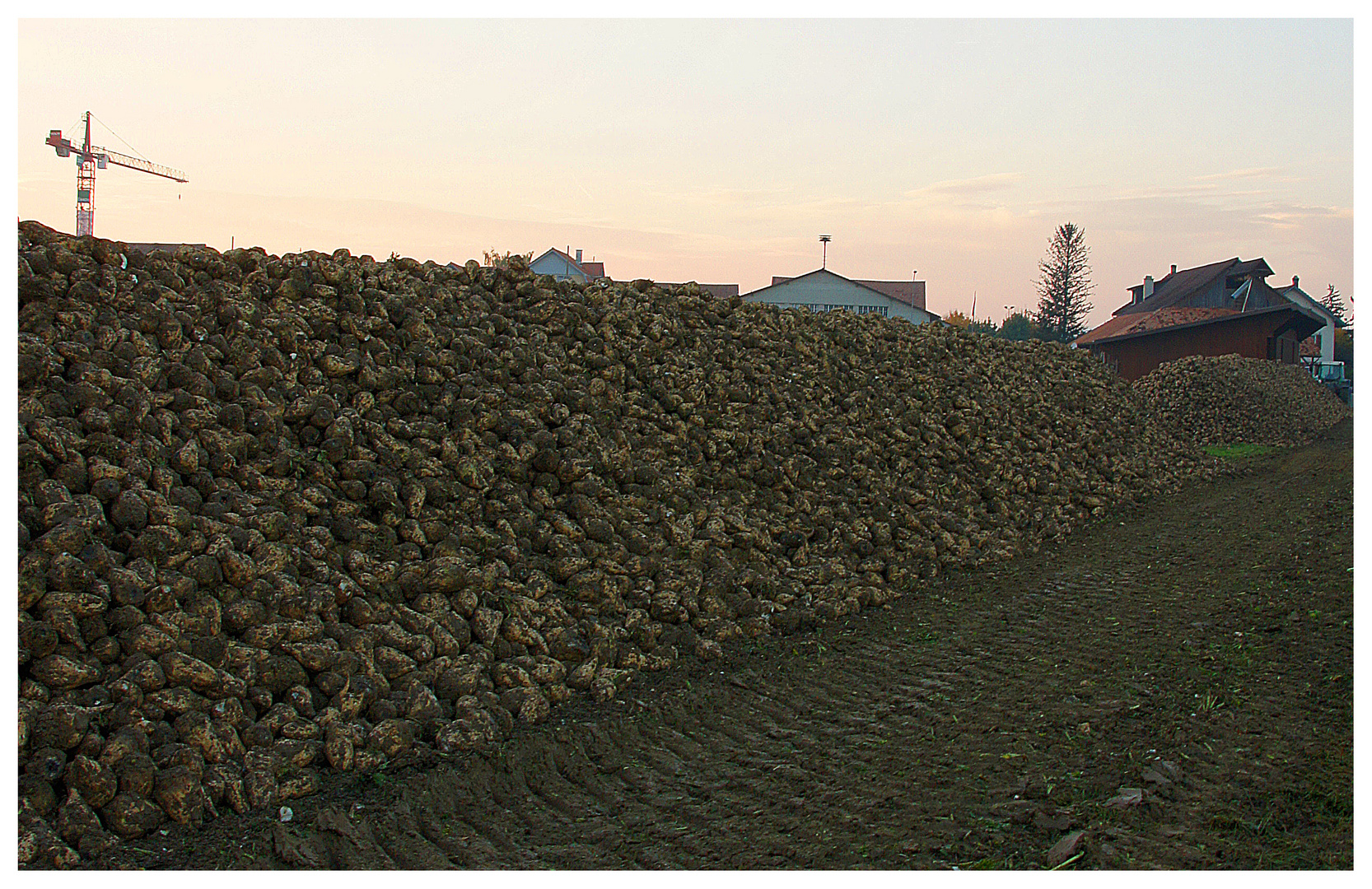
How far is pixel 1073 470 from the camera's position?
11.0 metres

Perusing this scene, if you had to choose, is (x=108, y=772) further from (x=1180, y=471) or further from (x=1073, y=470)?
(x=1180, y=471)

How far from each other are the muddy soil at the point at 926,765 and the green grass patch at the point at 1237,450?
1077cm

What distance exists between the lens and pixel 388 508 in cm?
568

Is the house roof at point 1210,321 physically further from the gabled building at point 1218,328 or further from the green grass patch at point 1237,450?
the green grass patch at point 1237,450

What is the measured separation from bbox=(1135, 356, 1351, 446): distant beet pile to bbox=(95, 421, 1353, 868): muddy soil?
13370 millimetres

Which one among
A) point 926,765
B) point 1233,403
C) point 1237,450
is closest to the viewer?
point 926,765

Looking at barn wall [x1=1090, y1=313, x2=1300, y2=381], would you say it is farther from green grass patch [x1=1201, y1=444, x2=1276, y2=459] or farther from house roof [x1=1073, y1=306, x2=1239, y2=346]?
green grass patch [x1=1201, y1=444, x2=1276, y2=459]

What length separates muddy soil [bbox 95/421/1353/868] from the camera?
3.54 metres

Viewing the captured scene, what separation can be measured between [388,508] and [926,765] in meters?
3.50

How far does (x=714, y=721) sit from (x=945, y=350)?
842 centimetres

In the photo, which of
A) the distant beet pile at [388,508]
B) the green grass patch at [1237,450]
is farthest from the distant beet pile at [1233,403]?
the distant beet pile at [388,508]

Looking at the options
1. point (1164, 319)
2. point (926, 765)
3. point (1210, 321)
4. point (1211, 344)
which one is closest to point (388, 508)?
point (926, 765)

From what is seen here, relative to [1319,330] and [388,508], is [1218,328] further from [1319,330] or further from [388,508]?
[388,508]

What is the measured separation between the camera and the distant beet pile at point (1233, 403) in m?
18.7
